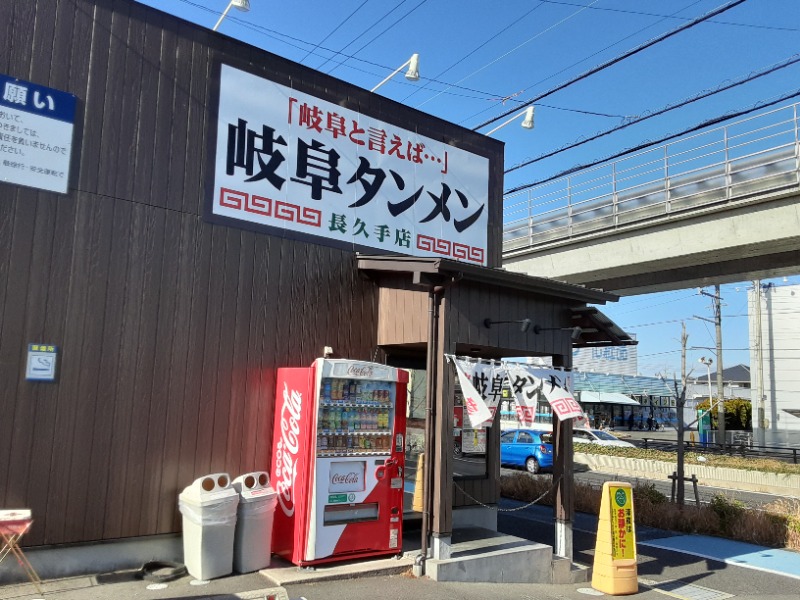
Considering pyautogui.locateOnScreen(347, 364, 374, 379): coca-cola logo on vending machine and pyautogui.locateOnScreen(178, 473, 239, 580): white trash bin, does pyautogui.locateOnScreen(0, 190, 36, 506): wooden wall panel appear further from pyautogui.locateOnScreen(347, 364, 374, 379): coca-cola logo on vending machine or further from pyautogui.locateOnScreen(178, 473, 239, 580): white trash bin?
pyautogui.locateOnScreen(347, 364, 374, 379): coca-cola logo on vending machine

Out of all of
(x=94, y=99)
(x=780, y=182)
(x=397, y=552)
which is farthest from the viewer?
(x=780, y=182)

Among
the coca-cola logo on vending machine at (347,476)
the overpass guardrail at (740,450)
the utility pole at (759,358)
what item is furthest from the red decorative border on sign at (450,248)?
the utility pole at (759,358)

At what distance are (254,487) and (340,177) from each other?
4497mm

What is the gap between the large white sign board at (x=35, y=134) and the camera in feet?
21.9

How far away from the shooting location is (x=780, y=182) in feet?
48.7

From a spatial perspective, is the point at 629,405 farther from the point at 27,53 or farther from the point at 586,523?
the point at 27,53

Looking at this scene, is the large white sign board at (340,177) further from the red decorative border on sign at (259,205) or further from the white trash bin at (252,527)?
the white trash bin at (252,527)

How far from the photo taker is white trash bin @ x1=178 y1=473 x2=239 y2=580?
6.75 metres

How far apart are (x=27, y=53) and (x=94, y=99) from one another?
76 cm

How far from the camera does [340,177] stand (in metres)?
9.29

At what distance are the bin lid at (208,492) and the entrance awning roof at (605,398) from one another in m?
46.0

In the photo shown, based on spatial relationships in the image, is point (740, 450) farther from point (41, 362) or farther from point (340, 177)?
point (41, 362)

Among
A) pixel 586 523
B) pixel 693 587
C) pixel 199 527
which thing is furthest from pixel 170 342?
pixel 586 523

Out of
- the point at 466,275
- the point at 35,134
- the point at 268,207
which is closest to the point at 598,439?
the point at 466,275
